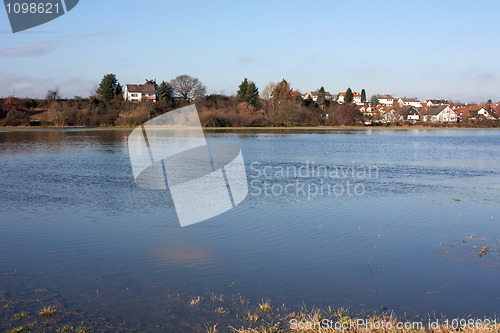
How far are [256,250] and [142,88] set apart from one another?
125 m

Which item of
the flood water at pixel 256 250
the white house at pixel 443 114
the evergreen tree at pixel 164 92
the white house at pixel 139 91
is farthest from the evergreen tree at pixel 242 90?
the flood water at pixel 256 250

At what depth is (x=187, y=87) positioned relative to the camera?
120 metres

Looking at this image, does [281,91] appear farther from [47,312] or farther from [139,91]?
[47,312]

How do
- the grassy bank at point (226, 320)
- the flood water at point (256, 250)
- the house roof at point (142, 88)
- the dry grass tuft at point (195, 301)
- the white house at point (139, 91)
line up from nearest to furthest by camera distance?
1. the grassy bank at point (226, 320)
2. the dry grass tuft at point (195, 301)
3. the flood water at point (256, 250)
4. the white house at point (139, 91)
5. the house roof at point (142, 88)

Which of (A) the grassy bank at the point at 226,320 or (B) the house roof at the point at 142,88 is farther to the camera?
(B) the house roof at the point at 142,88

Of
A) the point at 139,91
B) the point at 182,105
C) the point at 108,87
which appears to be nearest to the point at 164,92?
the point at 182,105

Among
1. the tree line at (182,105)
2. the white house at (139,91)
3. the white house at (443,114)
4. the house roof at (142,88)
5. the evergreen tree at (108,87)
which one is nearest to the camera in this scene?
the tree line at (182,105)

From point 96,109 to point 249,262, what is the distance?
92.6m

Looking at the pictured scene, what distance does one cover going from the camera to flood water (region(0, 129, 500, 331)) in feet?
25.0

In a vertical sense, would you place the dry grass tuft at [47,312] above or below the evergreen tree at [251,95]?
below

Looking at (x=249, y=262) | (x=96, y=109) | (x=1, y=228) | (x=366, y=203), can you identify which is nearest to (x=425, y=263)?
(x=249, y=262)

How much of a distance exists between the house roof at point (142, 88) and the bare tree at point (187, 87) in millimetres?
11221

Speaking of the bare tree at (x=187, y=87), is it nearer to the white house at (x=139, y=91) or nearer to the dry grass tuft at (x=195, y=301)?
the white house at (x=139, y=91)

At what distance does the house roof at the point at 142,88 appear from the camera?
128m
